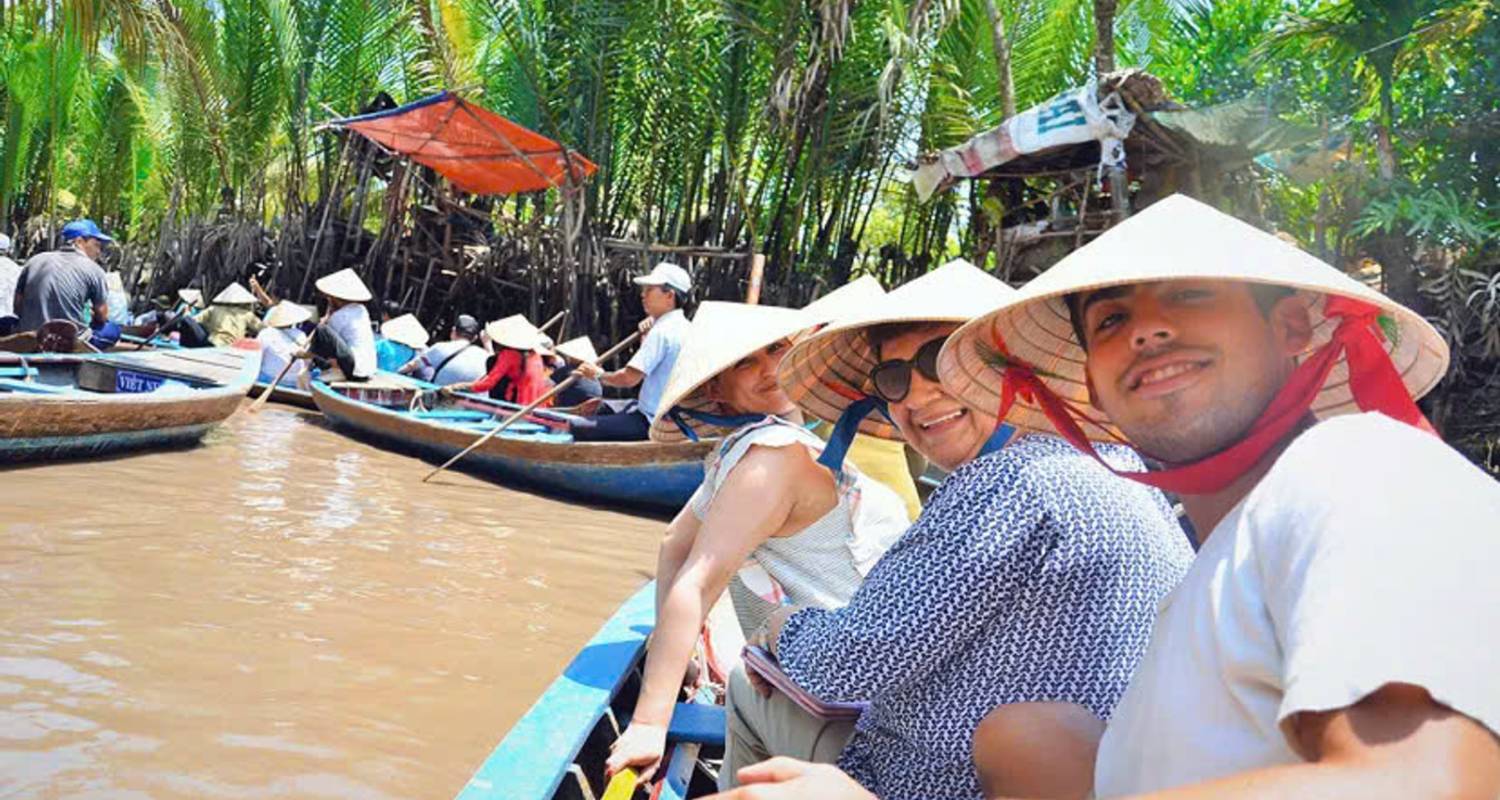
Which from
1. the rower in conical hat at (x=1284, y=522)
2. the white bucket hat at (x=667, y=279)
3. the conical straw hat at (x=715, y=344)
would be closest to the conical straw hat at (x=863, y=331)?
the conical straw hat at (x=715, y=344)

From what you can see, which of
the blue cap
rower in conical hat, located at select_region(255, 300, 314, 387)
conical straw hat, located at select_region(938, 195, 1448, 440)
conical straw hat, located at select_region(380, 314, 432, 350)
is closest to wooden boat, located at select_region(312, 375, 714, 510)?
rower in conical hat, located at select_region(255, 300, 314, 387)

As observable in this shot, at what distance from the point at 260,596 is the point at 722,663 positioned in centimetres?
254

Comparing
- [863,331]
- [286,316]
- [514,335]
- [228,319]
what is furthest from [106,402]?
[228,319]

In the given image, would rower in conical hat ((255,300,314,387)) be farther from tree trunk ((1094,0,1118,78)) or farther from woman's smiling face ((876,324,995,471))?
woman's smiling face ((876,324,995,471))

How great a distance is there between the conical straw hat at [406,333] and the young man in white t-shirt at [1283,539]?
12.3m

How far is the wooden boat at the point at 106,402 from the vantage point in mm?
6387

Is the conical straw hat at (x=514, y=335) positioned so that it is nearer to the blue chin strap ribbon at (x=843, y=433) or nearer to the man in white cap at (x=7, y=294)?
the man in white cap at (x=7, y=294)

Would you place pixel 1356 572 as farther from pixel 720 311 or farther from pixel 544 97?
pixel 544 97

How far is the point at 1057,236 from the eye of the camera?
974 cm

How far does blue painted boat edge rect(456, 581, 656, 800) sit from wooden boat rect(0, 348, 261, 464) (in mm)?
4950

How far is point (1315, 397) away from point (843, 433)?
109 centimetres

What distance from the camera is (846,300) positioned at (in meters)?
2.46

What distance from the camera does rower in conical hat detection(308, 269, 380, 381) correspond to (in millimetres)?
10609

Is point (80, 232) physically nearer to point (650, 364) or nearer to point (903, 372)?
point (650, 364)
